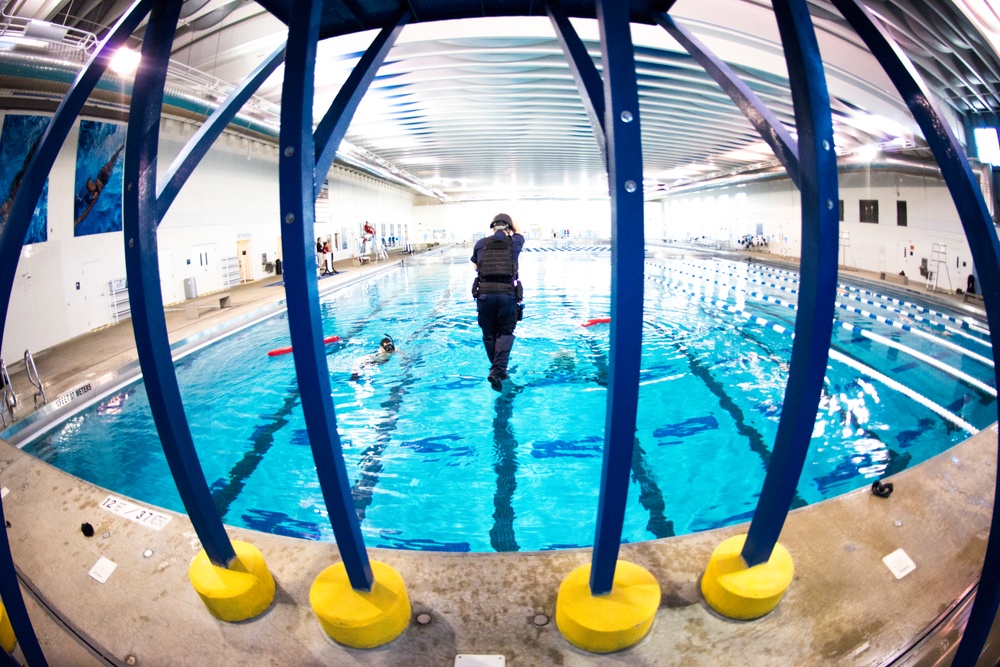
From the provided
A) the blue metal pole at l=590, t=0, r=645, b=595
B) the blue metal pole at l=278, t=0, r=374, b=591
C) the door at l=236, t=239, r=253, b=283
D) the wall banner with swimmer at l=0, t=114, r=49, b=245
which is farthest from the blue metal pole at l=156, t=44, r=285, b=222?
the door at l=236, t=239, r=253, b=283

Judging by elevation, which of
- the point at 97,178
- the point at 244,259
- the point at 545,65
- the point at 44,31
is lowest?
the point at 244,259

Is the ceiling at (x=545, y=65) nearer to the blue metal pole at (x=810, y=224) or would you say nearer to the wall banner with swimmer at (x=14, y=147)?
the blue metal pole at (x=810, y=224)

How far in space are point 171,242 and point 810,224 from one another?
12.9 meters

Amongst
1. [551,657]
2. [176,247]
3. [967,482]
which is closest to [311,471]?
[551,657]

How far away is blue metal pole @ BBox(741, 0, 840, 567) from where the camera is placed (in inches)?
62.9

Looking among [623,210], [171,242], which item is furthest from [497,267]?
[171,242]

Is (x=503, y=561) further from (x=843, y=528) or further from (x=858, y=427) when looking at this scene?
(x=858, y=427)

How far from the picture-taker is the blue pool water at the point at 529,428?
3609 mm

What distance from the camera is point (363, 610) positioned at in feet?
6.01

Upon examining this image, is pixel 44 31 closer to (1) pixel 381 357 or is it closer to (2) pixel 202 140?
(1) pixel 381 357

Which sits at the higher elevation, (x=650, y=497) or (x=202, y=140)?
(x=202, y=140)

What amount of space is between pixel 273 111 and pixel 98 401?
660 cm

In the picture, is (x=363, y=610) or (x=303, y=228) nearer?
(x=303, y=228)

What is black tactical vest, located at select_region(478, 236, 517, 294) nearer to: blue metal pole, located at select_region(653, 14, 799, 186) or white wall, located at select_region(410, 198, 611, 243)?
blue metal pole, located at select_region(653, 14, 799, 186)
